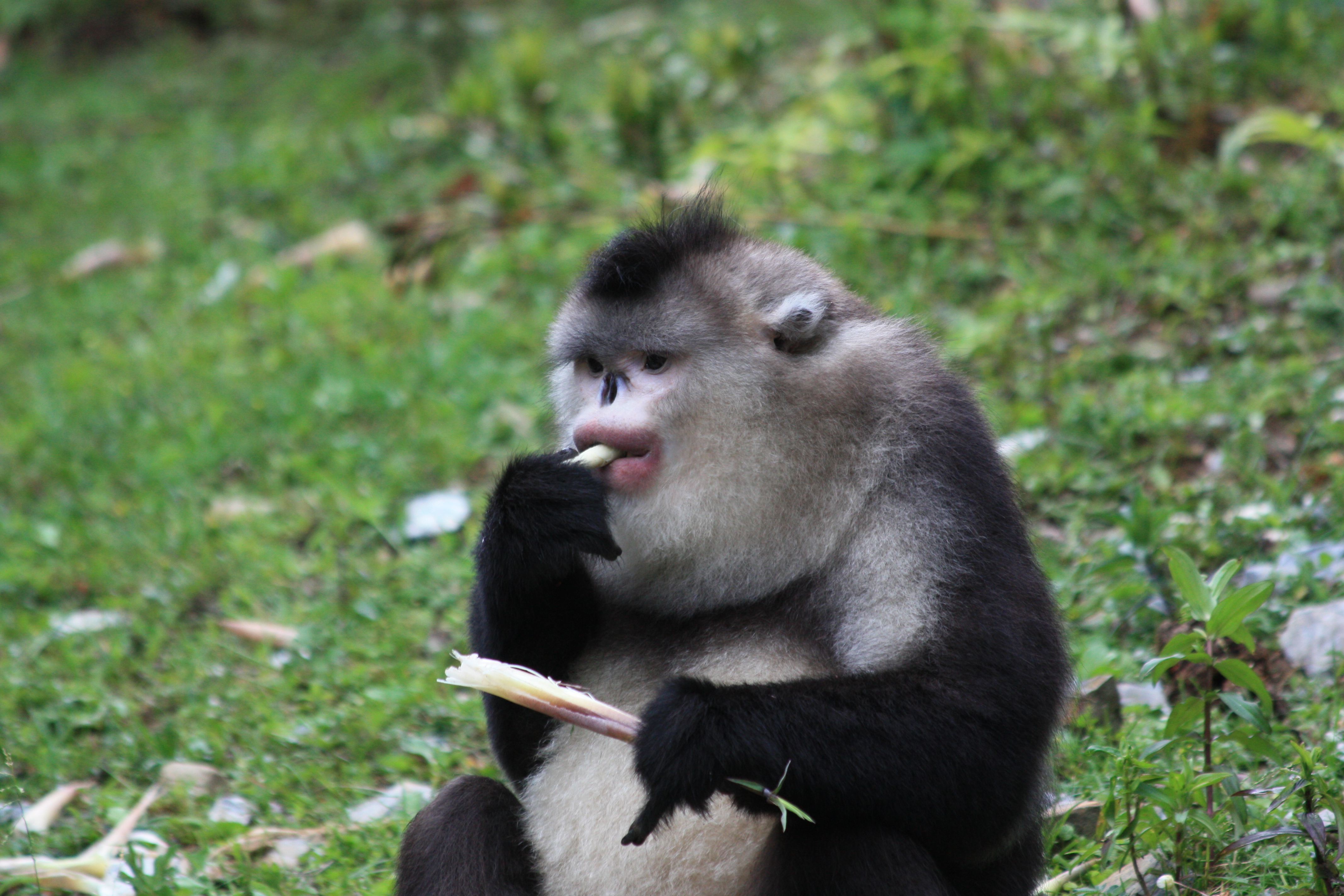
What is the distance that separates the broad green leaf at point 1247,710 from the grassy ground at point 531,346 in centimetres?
12

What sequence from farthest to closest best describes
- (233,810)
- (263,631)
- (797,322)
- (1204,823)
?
(263,631), (233,810), (797,322), (1204,823)

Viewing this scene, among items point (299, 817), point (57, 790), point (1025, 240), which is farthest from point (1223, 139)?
point (57, 790)

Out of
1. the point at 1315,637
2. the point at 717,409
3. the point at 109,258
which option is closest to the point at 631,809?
the point at 717,409

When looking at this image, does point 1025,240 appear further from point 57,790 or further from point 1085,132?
point 57,790

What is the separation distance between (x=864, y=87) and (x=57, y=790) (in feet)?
16.2

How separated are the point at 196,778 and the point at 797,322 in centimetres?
234

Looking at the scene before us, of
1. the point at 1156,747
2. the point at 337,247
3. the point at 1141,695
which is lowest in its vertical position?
the point at 337,247

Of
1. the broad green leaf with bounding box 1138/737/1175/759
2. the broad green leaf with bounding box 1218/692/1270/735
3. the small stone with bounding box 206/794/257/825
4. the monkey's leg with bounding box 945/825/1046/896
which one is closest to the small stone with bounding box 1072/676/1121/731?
the broad green leaf with bounding box 1138/737/1175/759

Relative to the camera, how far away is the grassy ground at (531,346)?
4.05 metres

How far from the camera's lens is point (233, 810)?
3.87m

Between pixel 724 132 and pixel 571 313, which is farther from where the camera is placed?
pixel 724 132

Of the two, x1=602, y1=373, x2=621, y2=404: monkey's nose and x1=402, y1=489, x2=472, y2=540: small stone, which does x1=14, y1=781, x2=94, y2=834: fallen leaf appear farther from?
x1=602, y1=373, x2=621, y2=404: monkey's nose

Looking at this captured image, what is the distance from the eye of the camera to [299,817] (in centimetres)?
381

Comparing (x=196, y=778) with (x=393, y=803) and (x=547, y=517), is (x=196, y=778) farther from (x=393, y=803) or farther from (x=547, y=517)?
(x=547, y=517)
